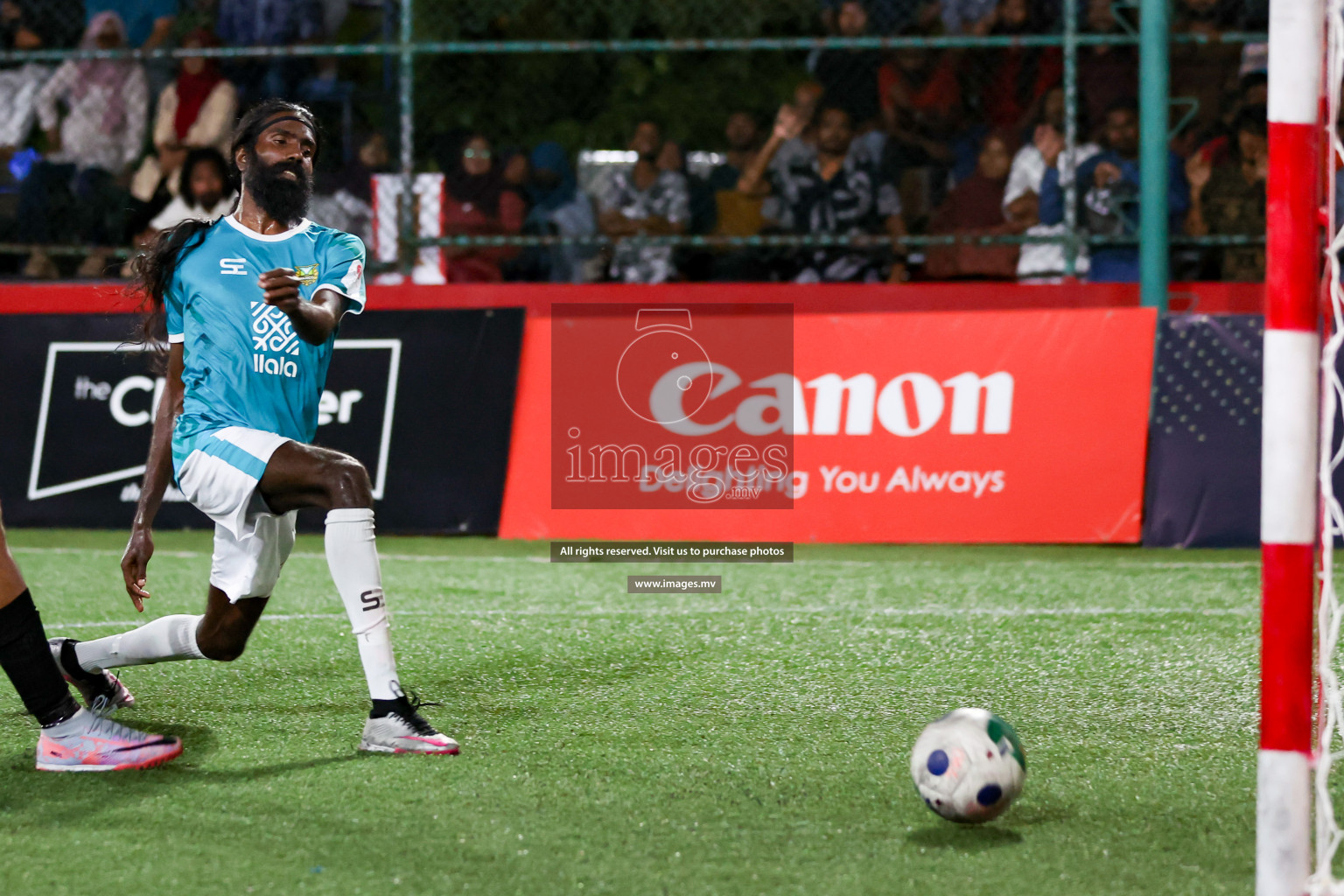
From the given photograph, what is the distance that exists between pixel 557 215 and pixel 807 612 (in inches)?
198

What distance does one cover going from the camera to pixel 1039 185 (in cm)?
1012

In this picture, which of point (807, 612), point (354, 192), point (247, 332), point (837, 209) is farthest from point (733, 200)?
point (247, 332)

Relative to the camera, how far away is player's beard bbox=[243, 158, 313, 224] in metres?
4.29

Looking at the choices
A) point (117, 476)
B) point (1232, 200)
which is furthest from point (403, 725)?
point (1232, 200)

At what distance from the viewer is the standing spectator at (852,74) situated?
10.9 m

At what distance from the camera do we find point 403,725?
163 inches

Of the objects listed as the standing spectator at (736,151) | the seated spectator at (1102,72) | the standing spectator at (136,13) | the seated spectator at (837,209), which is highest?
the standing spectator at (136,13)

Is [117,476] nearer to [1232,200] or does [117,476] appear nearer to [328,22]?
[328,22]

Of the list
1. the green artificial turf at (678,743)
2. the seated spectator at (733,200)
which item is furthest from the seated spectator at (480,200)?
the green artificial turf at (678,743)

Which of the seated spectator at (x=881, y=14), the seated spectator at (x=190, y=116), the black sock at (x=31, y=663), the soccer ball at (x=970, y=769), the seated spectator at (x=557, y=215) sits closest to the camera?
the soccer ball at (x=970, y=769)

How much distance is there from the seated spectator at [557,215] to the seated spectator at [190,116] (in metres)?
2.33

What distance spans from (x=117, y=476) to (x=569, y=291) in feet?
9.91

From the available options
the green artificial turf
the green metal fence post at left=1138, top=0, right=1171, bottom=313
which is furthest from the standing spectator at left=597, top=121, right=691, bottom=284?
the green artificial turf

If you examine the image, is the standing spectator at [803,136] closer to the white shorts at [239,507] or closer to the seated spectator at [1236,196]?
the seated spectator at [1236,196]
